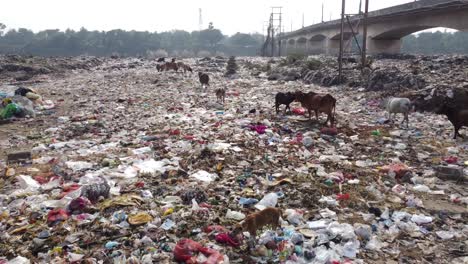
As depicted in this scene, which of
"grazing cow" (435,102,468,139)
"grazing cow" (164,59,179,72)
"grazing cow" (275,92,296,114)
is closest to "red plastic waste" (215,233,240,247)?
"grazing cow" (435,102,468,139)

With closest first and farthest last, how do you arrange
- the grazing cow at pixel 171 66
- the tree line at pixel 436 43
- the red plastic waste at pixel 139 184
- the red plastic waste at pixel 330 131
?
the red plastic waste at pixel 139 184, the red plastic waste at pixel 330 131, the grazing cow at pixel 171 66, the tree line at pixel 436 43

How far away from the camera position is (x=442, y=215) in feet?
12.6

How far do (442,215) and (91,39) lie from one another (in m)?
65.4

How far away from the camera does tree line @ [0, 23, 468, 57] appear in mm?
55844

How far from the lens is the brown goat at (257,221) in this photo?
332 centimetres

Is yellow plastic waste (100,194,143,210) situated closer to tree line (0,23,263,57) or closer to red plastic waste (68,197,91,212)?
red plastic waste (68,197,91,212)

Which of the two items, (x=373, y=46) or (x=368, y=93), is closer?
(x=368, y=93)

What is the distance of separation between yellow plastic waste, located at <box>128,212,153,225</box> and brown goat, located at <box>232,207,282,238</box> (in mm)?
917

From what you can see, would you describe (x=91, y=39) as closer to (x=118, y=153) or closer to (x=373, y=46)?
(x=373, y=46)

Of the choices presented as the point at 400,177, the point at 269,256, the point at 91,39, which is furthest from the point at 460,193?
the point at 91,39

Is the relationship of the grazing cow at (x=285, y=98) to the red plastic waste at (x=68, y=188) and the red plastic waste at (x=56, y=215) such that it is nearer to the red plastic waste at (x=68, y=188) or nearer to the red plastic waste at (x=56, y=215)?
the red plastic waste at (x=68, y=188)

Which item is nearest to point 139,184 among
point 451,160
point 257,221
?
point 257,221

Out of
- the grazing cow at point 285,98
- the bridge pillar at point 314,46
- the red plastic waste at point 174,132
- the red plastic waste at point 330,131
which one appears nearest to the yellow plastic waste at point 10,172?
the red plastic waste at point 174,132

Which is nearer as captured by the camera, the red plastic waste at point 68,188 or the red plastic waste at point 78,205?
the red plastic waste at point 78,205
